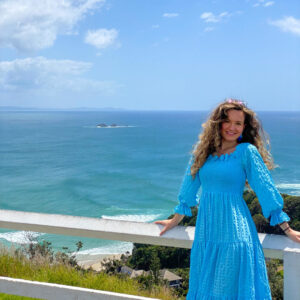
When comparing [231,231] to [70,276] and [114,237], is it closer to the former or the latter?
[114,237]

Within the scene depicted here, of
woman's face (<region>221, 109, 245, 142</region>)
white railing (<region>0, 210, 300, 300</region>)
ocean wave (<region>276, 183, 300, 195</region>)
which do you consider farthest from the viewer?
ocean wave (<region>276, 183, 300, 195</region>)

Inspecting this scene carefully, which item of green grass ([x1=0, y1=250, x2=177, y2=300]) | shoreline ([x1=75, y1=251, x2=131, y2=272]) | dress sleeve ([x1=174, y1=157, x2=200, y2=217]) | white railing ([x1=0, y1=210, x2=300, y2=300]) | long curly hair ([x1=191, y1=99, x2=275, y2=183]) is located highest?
long curly hair ([x1=191, y1=99, x2=275, y2=183])

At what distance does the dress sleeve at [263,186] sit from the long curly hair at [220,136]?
0.54 ft

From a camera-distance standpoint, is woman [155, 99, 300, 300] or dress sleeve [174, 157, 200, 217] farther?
dress sleeve [174, 157, 200, 217]

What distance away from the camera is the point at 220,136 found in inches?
95.0

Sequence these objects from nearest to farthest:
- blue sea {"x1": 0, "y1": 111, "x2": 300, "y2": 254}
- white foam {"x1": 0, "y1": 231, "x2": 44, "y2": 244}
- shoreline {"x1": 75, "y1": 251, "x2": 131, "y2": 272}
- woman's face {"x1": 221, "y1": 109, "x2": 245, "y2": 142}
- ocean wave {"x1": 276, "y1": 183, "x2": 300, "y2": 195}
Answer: woman's face {"x1": 221, "y1": 109, "x2": 245, "y2": 142} → shoreline {"x1": 75, "y1": 251, "x2": 131, "y2": 272} → white foam {"x1": 0, "y1": 231, "x2": 44, "y2": 244} → blue sea {"x1": 0, "y1": 111, "x2": 300, "y2": 254} → ocean wave {"x1": 276, "y1": 183, "x2": 300, "y2": 195}

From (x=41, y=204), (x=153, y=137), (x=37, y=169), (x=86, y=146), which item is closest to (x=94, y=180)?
(x=37, y=169)

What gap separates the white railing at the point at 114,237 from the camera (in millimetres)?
2041

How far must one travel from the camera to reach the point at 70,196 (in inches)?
1646

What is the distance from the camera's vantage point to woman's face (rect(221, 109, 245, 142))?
2.34m

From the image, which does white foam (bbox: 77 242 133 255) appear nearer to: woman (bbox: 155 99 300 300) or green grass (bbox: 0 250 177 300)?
green grass (bbox: 0 250 177 300)

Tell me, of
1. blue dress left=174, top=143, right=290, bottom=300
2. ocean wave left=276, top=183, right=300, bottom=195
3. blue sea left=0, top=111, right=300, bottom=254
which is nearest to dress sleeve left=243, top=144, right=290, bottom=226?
blue dress left=174, top=143, right=290, bottom=300

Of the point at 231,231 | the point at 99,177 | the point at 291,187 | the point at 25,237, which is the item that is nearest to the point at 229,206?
the point at 231,231

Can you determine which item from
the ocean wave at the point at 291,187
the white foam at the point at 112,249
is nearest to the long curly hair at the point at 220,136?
the white foam at the point at 112,249
